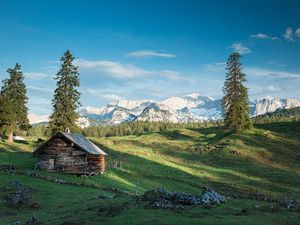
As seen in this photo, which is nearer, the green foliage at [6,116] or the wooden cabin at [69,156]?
the wooden cabin at [69,156]

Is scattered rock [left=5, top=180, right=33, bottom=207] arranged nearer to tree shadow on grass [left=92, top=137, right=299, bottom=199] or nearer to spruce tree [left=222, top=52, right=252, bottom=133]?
tree shadow on grass [left=92, top=137, right=299, bottom=199]

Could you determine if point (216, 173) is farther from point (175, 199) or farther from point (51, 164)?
point (175, 199)

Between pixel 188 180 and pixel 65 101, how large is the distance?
3323cm

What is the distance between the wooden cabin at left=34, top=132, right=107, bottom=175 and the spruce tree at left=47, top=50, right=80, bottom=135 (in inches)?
764

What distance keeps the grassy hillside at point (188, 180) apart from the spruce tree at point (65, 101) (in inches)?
326

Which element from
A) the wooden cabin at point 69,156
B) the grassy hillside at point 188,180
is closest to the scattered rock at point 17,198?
the grassy hillside at point 188,180

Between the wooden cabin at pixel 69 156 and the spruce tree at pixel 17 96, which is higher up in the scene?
the spruce tree at pixel 17 96

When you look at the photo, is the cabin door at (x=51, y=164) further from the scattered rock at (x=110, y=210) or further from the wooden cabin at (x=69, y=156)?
the scattered rock at (x=110, y=210)

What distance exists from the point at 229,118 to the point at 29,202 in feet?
244

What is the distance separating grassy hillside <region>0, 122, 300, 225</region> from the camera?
74.9ft

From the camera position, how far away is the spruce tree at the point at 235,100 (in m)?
97.4

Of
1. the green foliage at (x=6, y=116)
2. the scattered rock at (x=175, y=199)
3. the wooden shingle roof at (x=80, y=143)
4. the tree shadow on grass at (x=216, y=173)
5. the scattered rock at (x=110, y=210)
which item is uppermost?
the green foliage at (x=6, y=116)

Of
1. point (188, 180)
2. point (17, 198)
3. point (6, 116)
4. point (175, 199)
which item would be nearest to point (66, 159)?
point (188, 180)

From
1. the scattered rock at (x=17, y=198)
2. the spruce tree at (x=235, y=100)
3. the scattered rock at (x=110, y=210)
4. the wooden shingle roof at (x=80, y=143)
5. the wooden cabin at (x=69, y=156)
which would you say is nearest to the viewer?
the scattered rock at (x=110, y=210)
